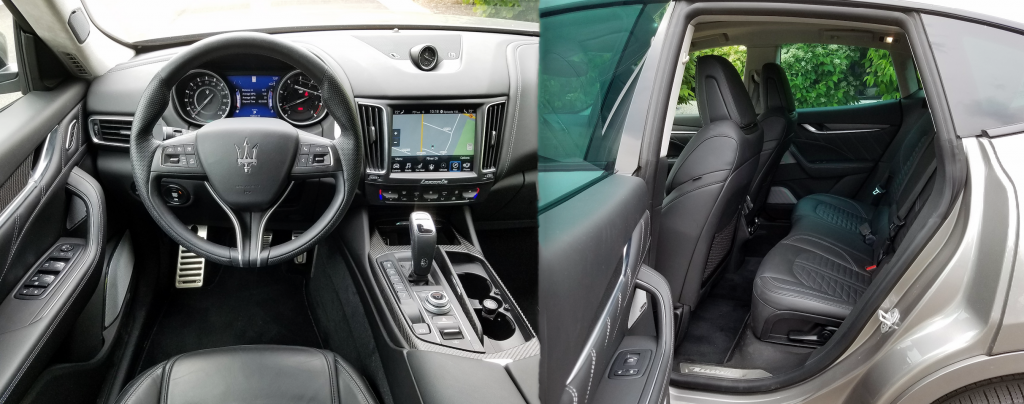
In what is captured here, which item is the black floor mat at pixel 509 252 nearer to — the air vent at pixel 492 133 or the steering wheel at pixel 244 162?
the air vent at pixel 492 133

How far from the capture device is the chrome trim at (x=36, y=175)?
1846 millimetres

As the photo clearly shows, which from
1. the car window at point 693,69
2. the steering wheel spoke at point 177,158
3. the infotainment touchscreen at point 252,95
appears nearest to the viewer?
the steering wheel spoke at point 177,158

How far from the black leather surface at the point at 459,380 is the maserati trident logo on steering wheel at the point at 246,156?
659 millimetres

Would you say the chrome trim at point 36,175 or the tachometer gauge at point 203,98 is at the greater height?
the tachometer gauge at point 203,98

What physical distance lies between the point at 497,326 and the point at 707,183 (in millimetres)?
749

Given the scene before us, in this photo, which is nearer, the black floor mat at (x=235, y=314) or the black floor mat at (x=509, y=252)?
the black floor mat at (x=509, y=252)

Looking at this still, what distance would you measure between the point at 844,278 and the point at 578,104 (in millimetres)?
1992

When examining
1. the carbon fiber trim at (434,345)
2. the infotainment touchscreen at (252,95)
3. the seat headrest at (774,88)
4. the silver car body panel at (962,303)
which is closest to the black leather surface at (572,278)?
the carbon fiber trim at (434,345)

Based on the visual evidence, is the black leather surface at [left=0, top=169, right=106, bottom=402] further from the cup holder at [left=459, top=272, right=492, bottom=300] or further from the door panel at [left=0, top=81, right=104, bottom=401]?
the cup holder at [left=459, top=272, right=492, bottom=300]

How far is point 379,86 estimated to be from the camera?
2.28 m

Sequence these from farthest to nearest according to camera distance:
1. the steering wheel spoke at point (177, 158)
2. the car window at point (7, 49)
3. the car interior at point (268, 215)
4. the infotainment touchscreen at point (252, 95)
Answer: the infotainment touchscreen at point (252, 95)
the car window at point (7, 49)
the steering wheel spoke at point (177, 158)
the car interior at point (268, 215)

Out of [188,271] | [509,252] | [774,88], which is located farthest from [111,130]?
[774,88]

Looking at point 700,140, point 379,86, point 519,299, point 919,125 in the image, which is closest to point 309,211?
point 379,86

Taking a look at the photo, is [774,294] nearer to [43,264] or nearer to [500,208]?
[500,208]
